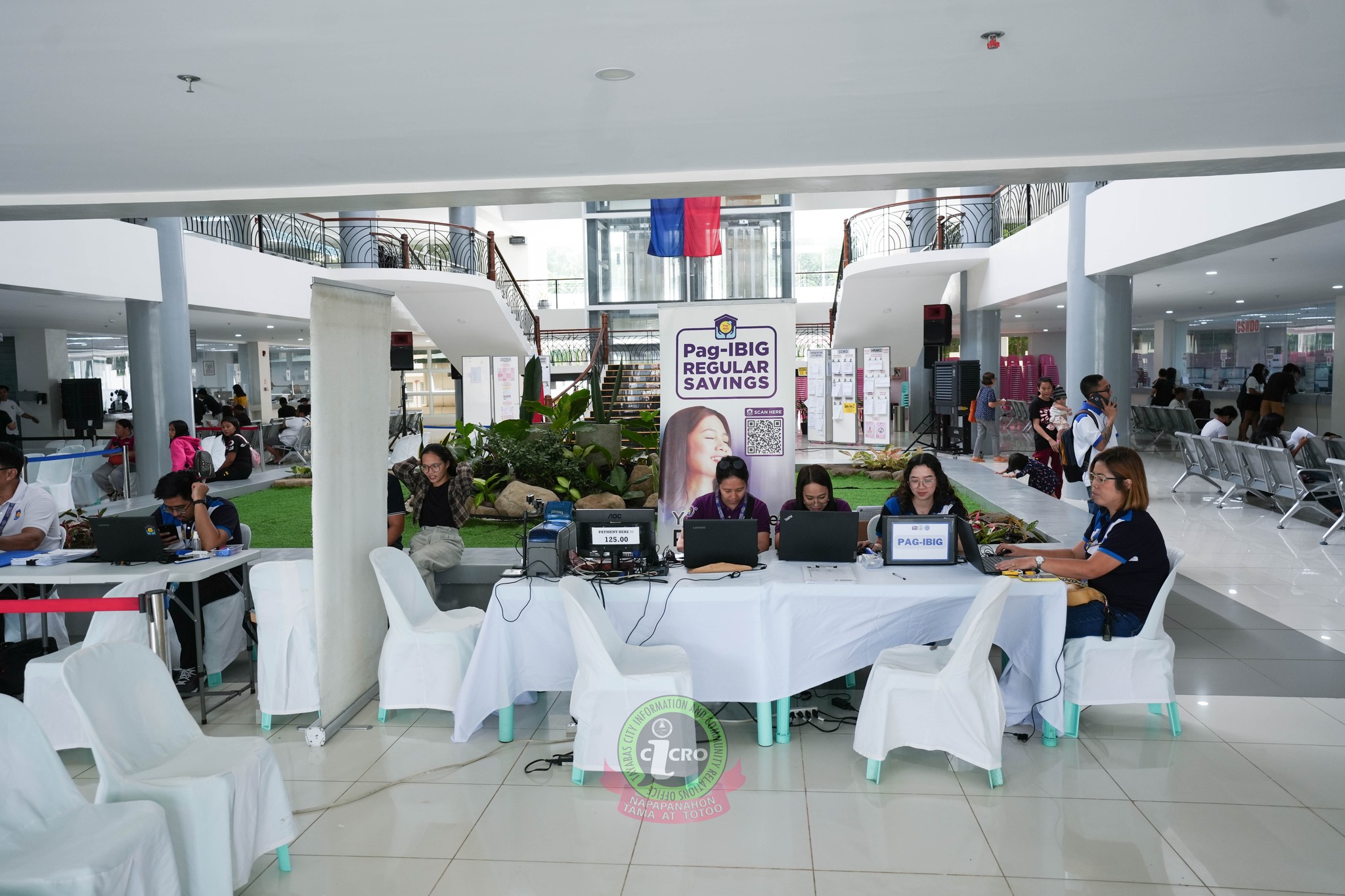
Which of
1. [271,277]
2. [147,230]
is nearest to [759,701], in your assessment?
[147,230]

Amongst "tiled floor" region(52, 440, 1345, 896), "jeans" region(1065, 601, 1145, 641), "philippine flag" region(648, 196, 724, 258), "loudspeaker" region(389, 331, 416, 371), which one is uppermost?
"philippine flag" region(648, 196, 724, 258)

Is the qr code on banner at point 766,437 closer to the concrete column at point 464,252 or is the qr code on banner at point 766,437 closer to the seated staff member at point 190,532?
the seated staff member at point 190,532

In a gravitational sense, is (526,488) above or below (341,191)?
below

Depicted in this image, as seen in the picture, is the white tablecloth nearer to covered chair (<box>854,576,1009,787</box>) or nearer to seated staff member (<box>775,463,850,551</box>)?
covered chair (<box>854,576,1009,787</box>)

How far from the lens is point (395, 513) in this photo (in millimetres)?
5293

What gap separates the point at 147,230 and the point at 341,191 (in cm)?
652

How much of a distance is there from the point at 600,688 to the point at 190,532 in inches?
112

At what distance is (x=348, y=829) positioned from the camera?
3.35 m

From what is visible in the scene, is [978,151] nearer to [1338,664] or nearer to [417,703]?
[1338,664]

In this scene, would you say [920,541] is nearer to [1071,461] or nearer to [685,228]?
[1071,461]

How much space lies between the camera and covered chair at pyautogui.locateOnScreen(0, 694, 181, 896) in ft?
7.38

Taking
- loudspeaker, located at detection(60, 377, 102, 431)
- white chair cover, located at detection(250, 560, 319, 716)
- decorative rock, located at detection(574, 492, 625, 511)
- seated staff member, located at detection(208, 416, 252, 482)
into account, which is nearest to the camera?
white chair cover, located at detection(250, 560, 319, 716)

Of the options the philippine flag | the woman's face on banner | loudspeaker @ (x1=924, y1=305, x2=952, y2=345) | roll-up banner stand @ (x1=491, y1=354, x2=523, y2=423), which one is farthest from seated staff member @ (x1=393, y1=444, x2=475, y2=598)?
roll-up banner stand @ (x1=491, y1=354, x2=523, y2=423)

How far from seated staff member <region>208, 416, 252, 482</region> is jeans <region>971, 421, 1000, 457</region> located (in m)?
10.8
